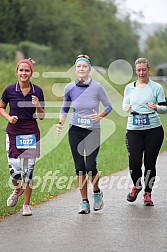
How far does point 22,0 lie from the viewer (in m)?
53.4

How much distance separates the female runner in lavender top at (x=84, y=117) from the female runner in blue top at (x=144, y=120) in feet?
2.05

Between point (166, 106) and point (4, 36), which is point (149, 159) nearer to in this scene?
point (166, 106)

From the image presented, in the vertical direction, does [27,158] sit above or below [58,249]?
above

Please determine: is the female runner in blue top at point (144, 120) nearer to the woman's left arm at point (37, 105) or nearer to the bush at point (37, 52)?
the woman's left arm at point (37, 105)

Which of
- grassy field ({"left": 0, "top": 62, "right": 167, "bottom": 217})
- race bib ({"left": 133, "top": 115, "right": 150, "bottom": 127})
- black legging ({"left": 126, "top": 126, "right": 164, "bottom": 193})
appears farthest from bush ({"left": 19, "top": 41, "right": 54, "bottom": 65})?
race bib ({"left": 133, "top": 115, "right": 150, "bottom": 127})

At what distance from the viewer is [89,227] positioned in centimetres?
895

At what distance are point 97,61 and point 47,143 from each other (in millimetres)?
52777

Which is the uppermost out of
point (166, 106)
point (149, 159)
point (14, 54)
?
point (14, 54)

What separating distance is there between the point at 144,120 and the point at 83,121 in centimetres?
97

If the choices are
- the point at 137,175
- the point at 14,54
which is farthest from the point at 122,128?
the point at 14,54

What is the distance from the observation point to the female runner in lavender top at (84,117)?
9.91m

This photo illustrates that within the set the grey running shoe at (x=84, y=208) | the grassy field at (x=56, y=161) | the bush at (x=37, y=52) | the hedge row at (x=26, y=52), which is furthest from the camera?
the bush at (x=37, y=52)

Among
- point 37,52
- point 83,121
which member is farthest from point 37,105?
point 37,52

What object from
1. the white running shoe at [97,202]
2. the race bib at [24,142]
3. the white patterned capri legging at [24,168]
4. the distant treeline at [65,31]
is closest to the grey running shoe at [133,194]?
the white running shoe at [97,202]
